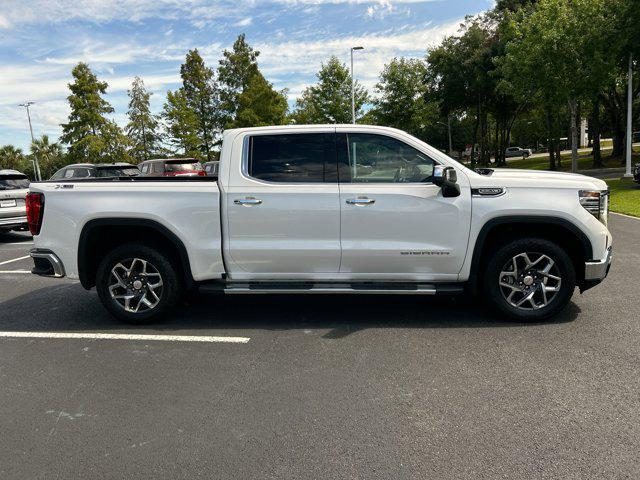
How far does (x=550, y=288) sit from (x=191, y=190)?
3.59m

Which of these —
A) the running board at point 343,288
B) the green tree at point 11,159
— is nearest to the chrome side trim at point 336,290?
the running board at point 343,288

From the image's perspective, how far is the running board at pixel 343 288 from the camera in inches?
189

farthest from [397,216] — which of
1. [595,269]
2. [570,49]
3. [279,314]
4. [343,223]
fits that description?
[570,49]

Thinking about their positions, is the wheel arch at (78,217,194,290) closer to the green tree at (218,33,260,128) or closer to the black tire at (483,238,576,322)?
the black tire at (483,238,576,322)

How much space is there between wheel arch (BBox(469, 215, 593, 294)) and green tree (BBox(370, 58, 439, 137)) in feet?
107

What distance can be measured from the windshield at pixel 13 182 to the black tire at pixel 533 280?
1120 cm

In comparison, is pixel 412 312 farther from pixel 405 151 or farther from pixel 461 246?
pixel 405 151

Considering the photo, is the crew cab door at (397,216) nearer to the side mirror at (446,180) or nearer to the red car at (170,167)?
the side mirror at (446,180)

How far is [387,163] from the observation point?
490 cm

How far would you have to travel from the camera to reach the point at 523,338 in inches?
178

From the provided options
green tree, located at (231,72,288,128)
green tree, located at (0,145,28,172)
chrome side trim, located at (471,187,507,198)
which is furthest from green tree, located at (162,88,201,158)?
green tree, located at (0,145,28,172)

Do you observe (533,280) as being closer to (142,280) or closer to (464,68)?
(142,280)

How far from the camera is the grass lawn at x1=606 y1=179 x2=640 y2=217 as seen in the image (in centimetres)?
1271

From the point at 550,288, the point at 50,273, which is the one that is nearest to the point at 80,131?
the point at 50,273
